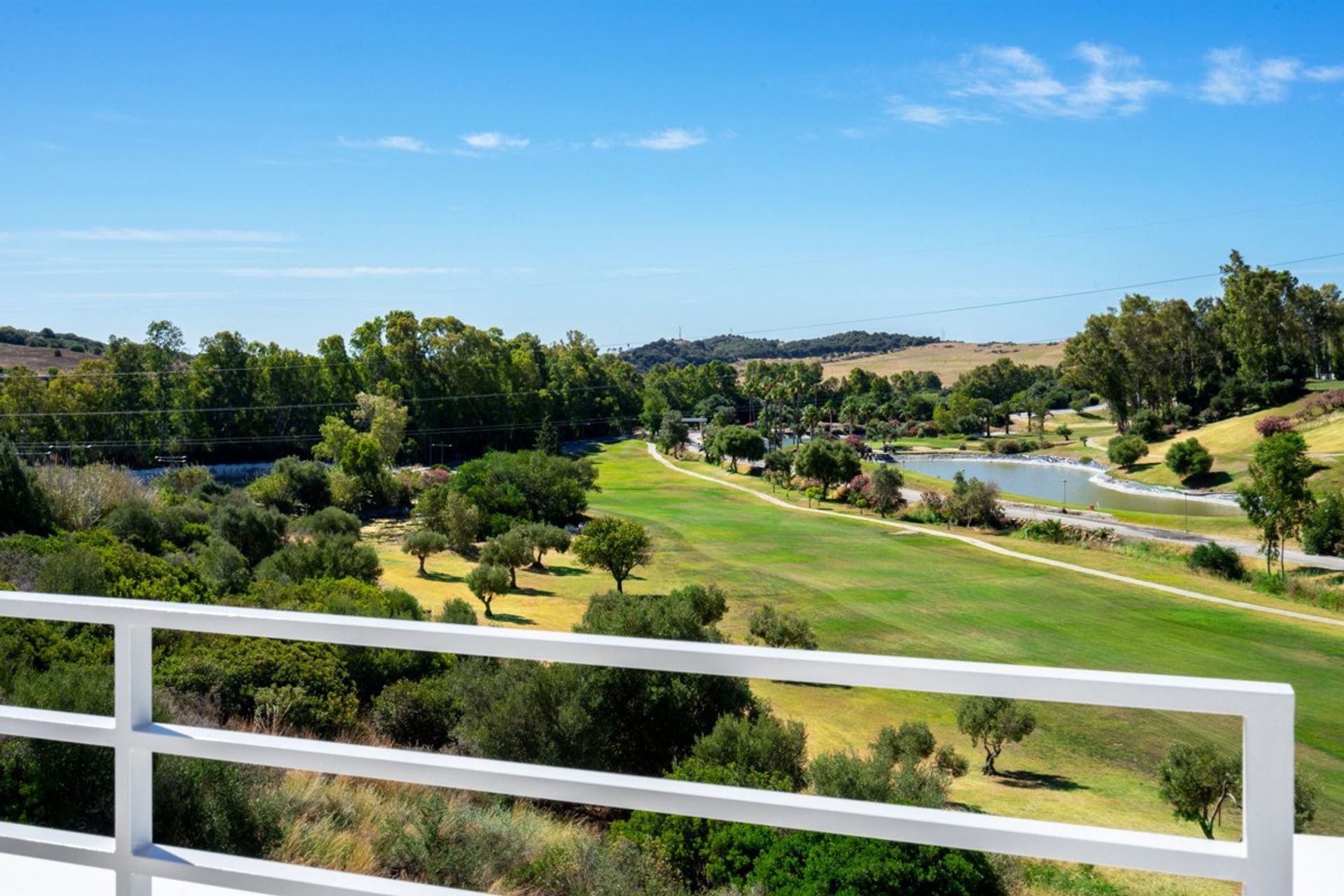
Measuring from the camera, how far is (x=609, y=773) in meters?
1.00

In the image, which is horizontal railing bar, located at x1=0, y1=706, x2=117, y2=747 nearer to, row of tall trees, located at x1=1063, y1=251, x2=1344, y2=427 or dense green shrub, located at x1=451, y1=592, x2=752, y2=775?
dense green shrub, located at x1=451, y1=592, x2=752, y2=775

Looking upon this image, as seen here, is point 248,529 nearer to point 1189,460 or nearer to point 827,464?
point 827,464

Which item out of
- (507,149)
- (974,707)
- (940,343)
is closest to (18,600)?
(974,707)

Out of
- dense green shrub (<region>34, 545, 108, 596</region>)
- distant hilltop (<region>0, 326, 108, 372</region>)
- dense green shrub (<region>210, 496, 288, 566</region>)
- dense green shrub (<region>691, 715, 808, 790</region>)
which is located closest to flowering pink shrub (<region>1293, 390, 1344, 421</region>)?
dense green shrub (<region>210, 496, 288, 566</region>)

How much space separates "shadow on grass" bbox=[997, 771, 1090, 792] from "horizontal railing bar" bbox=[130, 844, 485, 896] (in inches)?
608

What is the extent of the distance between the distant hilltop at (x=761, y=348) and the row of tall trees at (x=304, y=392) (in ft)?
26.0

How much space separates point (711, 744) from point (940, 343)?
72.9m

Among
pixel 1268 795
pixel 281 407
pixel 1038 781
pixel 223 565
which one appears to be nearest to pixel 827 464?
pixel 281 407

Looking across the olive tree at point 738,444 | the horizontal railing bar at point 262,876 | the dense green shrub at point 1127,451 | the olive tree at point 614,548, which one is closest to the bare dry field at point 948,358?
the dense green shrub at point 1127,451

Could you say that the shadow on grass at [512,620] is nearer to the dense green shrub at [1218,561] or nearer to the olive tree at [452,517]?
the olive tree at [452,517]

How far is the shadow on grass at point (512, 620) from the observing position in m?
23.2

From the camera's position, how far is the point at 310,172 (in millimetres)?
97938

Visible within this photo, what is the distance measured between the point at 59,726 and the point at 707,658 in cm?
80

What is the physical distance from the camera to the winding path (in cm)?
3269
